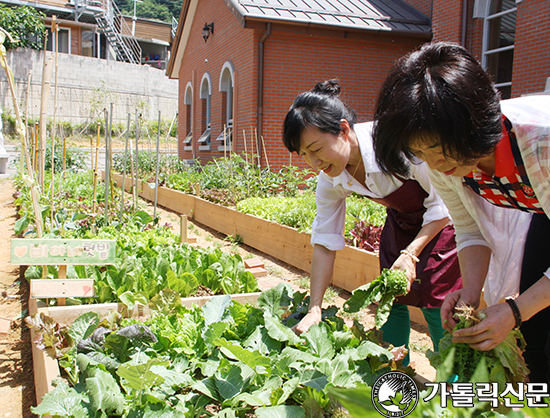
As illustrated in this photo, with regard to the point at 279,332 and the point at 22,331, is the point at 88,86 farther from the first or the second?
the point at 279,332

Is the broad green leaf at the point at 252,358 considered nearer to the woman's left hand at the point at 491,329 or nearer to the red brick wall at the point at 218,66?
the woman's left hand at the point at 491,329

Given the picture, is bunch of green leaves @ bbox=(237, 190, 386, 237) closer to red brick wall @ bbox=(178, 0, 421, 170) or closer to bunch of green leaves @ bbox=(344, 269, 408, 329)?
bunch of green leaves @ bbox=(344, 269, 408, 329)

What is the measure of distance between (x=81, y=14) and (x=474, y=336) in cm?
3301

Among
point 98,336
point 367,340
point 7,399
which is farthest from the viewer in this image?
point 7,399

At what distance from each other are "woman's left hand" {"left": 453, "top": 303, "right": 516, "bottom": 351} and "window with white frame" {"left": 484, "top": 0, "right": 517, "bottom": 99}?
805 cm

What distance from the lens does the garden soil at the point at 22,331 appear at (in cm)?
250

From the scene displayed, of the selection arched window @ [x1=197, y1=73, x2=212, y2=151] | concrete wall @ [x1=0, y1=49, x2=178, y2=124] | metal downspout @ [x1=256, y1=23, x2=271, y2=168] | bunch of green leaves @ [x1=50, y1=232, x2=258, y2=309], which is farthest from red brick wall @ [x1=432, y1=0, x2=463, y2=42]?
concrete wall @ [x1=0, y1=49, x2=178, y2=124]

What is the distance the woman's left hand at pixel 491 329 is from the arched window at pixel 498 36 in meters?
8.05

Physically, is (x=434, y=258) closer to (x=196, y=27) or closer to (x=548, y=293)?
(x=548, y=293)

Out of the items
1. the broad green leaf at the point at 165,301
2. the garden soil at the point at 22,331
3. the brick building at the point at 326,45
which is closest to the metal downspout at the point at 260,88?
the brick building at the point at 326,45

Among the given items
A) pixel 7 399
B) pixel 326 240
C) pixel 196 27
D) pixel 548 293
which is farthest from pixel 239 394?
pixel 196 27

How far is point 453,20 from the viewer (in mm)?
8844

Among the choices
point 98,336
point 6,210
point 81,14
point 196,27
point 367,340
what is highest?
point 81,14

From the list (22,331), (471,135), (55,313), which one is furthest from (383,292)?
(22,331)
